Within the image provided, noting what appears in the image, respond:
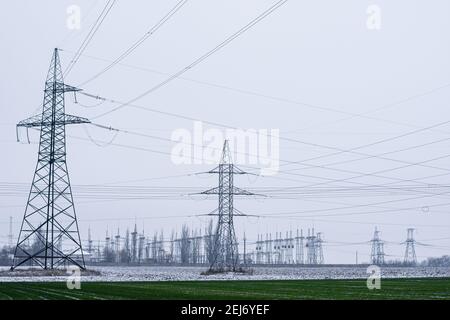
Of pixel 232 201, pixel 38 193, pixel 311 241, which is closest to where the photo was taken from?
pixel 38 193
